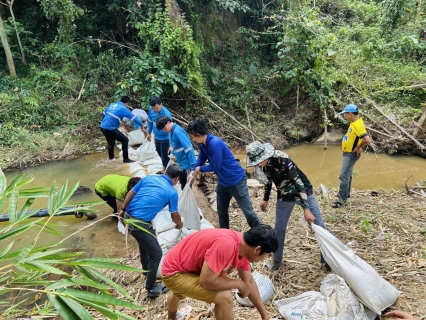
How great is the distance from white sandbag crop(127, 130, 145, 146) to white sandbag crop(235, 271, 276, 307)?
4535 mm

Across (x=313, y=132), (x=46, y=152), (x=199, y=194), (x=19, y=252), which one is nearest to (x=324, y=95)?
(x=313, y=132)

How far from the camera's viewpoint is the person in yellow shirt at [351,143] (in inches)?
150

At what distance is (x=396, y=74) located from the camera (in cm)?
878

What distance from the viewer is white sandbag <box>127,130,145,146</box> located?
6.43 meters

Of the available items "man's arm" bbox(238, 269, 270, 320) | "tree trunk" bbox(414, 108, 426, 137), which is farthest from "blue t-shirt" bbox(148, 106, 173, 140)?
"tree trunk" bbox(414, 108, 426, 137)

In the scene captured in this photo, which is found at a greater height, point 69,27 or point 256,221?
point 69,27

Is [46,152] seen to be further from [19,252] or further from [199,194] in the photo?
[19,252]

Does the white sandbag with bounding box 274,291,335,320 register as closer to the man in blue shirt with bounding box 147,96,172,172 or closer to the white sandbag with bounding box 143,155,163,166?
the man in blue shirt with bounding box 147,96,172,172

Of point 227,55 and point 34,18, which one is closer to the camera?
point 34,18

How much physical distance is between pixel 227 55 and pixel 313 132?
4.13 m

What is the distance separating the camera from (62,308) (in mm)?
1098

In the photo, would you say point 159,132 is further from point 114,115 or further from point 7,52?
point 7,52

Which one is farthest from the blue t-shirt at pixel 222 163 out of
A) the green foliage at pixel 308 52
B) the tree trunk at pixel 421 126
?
the tree trunk at pixel 421 126

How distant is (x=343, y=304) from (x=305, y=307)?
277 mm
